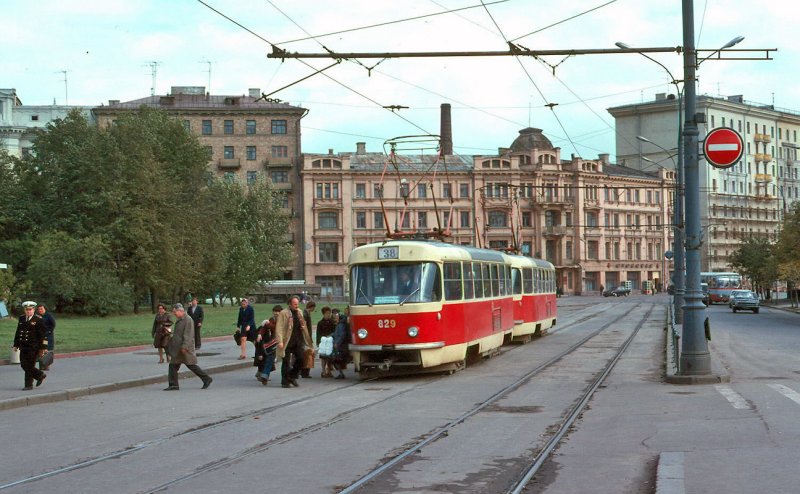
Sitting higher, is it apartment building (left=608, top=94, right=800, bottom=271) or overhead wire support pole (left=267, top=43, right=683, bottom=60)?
apartment building (left=608, top=94, right=800, bottom=271)

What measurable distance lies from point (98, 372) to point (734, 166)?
106726 mm

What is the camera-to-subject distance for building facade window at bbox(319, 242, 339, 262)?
10781 centimetres

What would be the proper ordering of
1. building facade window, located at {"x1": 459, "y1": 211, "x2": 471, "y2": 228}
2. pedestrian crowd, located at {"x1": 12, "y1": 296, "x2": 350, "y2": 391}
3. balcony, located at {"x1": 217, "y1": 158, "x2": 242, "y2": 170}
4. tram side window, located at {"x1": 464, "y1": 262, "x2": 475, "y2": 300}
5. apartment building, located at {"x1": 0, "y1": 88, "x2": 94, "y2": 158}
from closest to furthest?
pedestrian crowd, located at {"x1": 12, "y1": 296, "x2": 350, "y2": 391}, tram side window, located at {"x1": 464, "y1": 262, "x2": 475, "y2": 300}, balcony, located at {"x1": 217, "y1": 158, "x2": 242, "y2": 170}, apartment building, located at {"x1": 0, "y1": 88, "x2": 94, "y2": 158}, building facade window, located at {"x1": 459, "y1": 211, "x2": 471, "y2": 228}

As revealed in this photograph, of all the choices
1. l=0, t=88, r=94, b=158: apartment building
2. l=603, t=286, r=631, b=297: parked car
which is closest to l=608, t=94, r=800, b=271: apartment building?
l=603, t=286, r=631, b=297: parked car

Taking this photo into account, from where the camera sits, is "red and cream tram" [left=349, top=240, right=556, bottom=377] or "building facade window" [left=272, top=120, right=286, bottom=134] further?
"building facade window" [left=272, top=120, right=286, bottom=134]

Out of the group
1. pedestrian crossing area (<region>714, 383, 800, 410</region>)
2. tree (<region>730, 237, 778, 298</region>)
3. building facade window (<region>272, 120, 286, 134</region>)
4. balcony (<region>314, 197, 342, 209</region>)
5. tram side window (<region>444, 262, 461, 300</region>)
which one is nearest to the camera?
pedestrian crossing area (<region>714, 383, 800, 410</region>)

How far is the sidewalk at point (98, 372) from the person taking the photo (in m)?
18.8

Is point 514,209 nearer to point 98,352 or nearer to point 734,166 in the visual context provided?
point 734,166

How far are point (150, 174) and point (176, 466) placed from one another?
5218cm

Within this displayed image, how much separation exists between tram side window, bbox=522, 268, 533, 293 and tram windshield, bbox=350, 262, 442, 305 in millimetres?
12653

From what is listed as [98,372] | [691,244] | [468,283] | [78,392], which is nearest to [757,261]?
[468,283]

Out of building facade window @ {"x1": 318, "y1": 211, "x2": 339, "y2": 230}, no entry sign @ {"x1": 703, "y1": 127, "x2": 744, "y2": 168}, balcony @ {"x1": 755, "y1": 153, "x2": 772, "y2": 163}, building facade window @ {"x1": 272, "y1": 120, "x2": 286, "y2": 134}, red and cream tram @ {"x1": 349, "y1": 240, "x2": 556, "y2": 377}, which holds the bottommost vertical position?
red and cream tram @ {"x1": 349, "y1": 240, "x2": 556, "y2": 377}

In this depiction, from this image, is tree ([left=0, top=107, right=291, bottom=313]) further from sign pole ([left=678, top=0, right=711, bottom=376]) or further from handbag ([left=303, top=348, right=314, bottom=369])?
sign pole ([left=678, top=0, right=711, bottom=376])

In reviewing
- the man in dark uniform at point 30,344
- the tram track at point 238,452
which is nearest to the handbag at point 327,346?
the tram track at point 238,452
